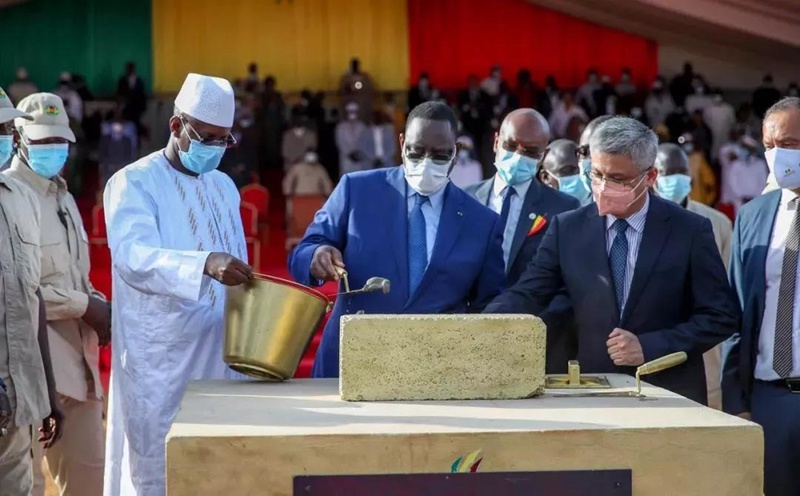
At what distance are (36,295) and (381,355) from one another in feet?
4.77

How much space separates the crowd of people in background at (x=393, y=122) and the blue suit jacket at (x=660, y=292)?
12.6 meters

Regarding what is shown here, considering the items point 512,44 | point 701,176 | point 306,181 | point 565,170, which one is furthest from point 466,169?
point 565,170

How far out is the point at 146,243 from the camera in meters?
4.09

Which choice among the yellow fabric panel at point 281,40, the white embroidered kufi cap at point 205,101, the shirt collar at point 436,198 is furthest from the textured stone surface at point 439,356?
the yellow fabric panel at point 281,40

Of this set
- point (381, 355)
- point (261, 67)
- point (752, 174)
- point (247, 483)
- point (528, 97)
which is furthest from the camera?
point (261, 67)

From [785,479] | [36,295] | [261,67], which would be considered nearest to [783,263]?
[785,479]

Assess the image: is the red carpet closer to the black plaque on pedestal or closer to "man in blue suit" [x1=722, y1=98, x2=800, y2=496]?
"man in blue suit" [x1=722, y1=98, x2=800, y2=496]

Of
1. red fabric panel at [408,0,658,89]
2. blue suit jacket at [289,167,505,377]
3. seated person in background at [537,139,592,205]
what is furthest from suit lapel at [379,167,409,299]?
red fabric panel at [408,0,658,89]

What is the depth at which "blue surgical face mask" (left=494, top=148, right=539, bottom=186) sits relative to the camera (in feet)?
18.1

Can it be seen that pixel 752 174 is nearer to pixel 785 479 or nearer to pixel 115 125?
pixel 115 125

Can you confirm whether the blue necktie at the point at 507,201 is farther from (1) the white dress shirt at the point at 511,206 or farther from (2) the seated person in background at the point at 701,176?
(2) the seated person in background at the point at 701,176

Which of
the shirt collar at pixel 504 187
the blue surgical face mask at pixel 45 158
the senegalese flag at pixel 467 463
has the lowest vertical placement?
the senegalese flag at pixel 467 463

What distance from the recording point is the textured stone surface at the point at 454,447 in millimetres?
2732

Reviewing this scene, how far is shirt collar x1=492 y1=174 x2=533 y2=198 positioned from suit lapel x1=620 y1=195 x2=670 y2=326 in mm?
1392
